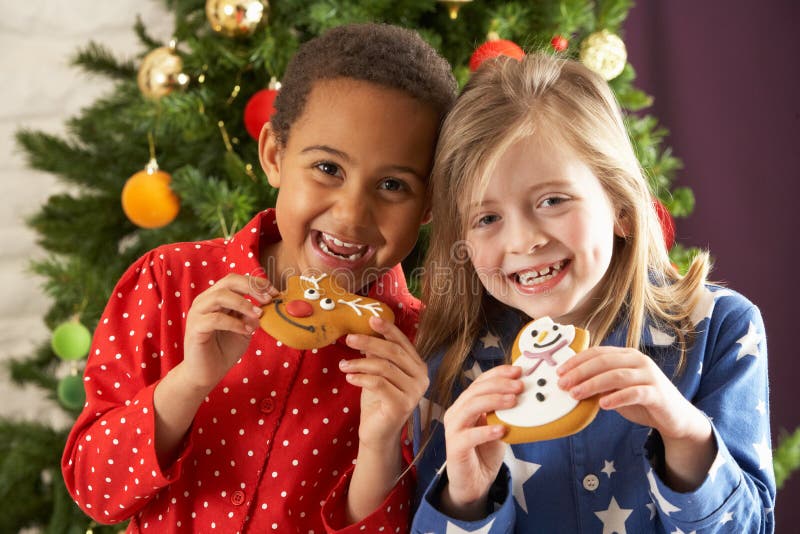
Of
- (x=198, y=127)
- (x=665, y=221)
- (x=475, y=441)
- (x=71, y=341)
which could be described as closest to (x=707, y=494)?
(x=475, y=441)

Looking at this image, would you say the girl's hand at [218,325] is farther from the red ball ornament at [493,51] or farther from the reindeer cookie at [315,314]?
the red ball ornament at [493,51]

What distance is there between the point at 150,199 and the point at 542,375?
3.37ft

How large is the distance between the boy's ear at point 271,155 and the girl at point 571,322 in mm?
263

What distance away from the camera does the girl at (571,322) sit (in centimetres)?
108

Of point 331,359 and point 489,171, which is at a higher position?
point 489,171

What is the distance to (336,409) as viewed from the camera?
51.4 inches

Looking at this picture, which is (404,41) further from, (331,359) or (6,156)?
(6,156)

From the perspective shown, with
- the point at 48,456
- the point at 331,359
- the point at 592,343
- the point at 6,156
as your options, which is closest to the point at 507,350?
the point at 592,343

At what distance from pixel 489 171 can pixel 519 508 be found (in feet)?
1.49

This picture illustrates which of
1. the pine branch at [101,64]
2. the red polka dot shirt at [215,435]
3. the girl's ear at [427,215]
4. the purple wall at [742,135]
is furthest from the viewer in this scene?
the purple wall at [742,135]

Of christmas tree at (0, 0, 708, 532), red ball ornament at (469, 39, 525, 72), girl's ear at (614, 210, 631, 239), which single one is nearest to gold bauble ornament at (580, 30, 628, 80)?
christmas tree at (0, 0, 708, 532)

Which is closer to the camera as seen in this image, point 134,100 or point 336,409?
point 336,409

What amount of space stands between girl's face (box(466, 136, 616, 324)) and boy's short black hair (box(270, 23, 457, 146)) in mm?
199

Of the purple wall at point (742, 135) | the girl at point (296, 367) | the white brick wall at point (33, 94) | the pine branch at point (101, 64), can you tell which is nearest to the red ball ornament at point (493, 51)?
the girl at point (296, 367)
